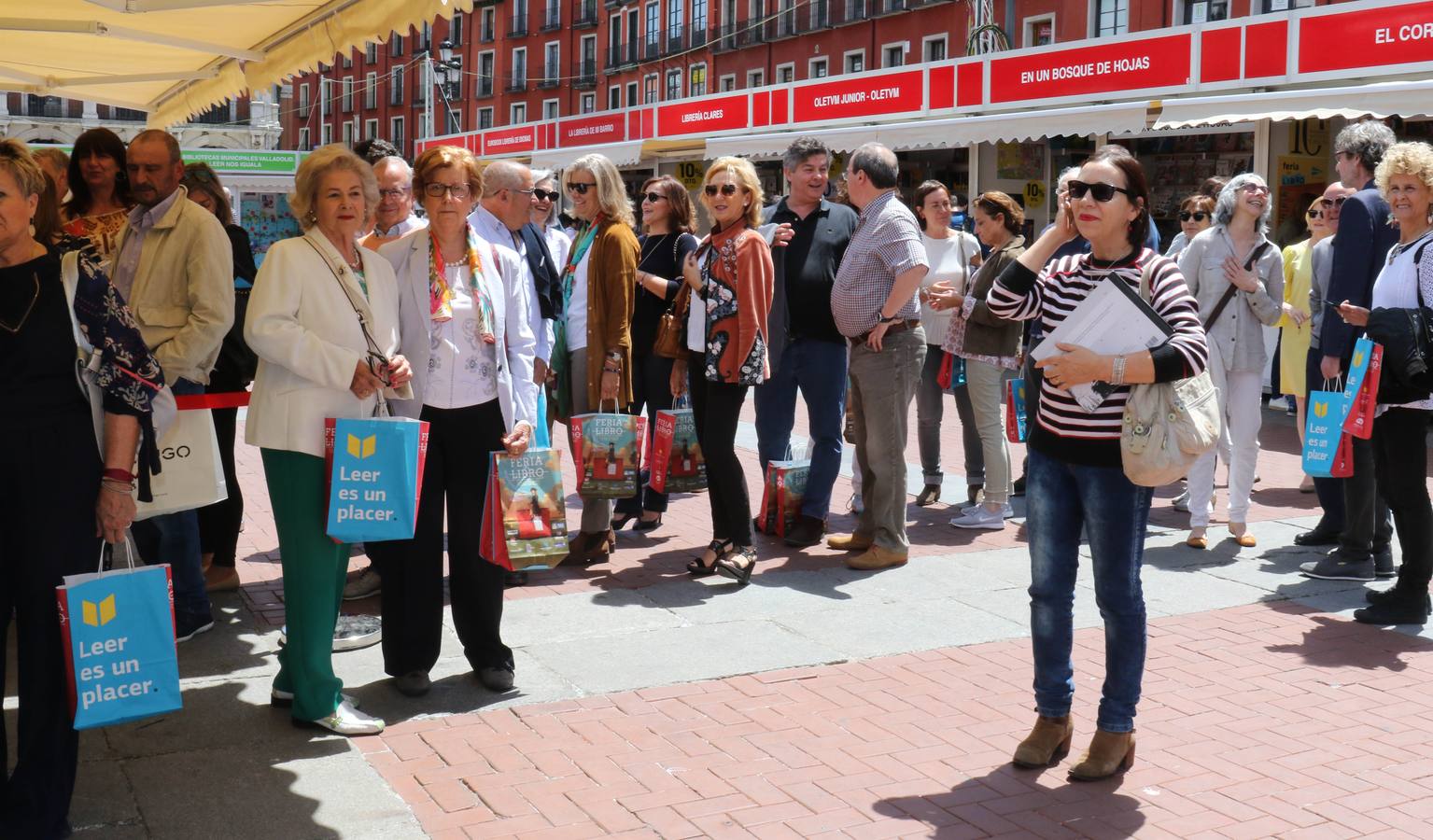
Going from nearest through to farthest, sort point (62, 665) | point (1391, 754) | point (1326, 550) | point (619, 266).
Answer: point (62, 665)
point (1391, 754)
point (619, 266)
point (1326, 550)

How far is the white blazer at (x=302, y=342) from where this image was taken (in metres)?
4.14

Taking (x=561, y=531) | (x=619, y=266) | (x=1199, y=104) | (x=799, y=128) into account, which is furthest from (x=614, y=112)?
(x=561, y=531)

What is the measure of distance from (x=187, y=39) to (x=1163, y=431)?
16.1ft

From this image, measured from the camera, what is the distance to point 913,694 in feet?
16.0

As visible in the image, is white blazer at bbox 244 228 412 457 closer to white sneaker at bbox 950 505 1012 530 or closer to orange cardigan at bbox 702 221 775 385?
orange cardigan at bbox 702 221 775 385

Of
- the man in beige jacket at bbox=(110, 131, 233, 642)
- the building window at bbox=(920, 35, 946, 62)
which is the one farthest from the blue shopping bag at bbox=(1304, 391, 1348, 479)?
the building window at bbox=(920, 35, 946, 62)

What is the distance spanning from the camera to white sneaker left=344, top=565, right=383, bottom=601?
6164 millimetres

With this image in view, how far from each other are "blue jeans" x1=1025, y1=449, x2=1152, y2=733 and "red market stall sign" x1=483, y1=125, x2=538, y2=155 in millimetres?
30246

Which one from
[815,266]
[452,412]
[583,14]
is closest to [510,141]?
[815,266]

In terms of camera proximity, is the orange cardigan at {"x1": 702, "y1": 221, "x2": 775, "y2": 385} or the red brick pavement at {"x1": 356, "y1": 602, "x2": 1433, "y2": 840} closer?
the red brick pavement at {"x1": 356, "y1": 602, "x2": 1433, "y2": 840}

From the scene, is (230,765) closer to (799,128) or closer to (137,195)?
(137,195)

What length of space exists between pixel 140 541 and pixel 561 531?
1919mm

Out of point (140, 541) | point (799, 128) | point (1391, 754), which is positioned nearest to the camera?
point (1391, 754)

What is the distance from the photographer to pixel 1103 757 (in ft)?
13.5
